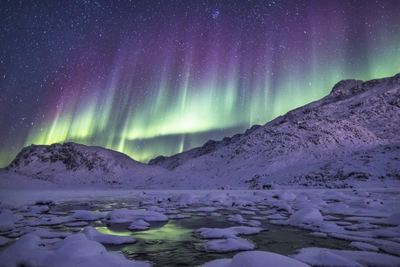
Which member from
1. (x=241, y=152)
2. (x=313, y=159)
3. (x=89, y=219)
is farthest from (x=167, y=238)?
(x=241, y=152)

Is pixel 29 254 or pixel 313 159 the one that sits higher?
pixel 313 159

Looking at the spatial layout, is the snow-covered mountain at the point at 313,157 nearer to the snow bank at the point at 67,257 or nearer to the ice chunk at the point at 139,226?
the ice chunk at the point at 139,226

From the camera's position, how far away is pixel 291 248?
20.4 ft

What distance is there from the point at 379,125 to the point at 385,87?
1476 inches

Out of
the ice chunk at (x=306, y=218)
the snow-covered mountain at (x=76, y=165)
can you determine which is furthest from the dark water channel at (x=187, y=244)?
the snow-covered mountain at (x=76, y=165)

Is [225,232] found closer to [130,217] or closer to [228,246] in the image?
[228,246]

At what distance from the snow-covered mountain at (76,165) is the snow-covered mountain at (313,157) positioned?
3.53 ft

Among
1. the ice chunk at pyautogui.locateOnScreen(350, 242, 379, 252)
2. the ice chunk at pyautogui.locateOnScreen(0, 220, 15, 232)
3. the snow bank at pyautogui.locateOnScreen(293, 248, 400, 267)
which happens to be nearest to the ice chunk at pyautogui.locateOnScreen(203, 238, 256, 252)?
the snow bank at pyautogui.locateOnScreen(293, 248, 400, 267)

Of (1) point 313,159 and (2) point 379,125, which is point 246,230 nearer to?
(1) point 313,159

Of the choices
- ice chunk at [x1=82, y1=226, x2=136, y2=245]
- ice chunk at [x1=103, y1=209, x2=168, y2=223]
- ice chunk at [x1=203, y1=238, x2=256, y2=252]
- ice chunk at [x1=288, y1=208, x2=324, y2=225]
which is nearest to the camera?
ice chunk at [x1=203, y1=238, x2=256, y2=252]

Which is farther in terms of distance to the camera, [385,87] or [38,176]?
[38,176]

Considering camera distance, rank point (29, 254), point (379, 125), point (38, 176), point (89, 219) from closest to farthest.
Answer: point (29, 254) → point (89, 219) → point (379, 125) → point (38, 176)

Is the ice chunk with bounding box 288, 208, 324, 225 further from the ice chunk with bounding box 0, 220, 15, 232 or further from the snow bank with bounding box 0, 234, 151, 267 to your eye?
the ice chunk with bounding box 0, 220, 15, 232

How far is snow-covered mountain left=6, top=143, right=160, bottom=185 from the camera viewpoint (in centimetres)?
14990
